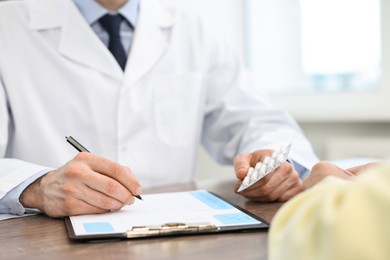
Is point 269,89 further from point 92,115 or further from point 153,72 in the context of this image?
point 92,115

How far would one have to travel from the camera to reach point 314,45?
2.38 meters

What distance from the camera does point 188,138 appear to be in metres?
1.71

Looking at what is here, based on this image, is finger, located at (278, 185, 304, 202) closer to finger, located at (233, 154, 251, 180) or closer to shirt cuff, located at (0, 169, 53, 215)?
finger, located at (233, 154, 251, 180)

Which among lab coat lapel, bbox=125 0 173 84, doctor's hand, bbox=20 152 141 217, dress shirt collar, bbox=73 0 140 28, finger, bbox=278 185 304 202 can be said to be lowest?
finger, bbox=278 185 304 202

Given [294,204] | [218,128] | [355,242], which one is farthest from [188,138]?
[355,242]

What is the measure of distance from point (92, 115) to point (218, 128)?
421mm

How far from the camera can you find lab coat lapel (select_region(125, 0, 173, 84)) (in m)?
1.59

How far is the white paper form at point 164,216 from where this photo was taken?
890 millimetres

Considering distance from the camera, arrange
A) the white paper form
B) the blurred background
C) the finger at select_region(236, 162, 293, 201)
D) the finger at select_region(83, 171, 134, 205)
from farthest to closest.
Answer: the blurred background
the finger at select_region(236, 162, 293, 201)
the finger at select_region(83, 171, 134, 205)
the white paper form

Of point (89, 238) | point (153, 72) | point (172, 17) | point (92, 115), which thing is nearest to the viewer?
point (89, 238)

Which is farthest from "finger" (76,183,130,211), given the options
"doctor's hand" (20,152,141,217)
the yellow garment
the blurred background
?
the blurred background

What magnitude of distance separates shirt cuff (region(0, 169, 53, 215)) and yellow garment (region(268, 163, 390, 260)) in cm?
67

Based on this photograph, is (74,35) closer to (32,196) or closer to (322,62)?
(32,196)

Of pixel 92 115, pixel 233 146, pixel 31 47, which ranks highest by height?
pixel 31 47
